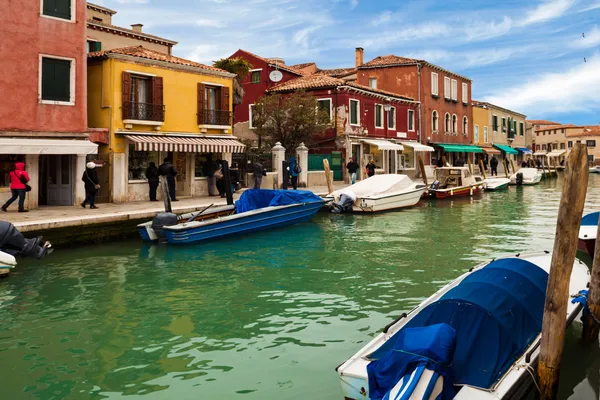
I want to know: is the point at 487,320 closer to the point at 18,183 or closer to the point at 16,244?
the point at 16,244

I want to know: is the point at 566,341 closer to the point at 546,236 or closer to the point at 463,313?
the point at 463,313

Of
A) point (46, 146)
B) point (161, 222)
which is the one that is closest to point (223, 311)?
point (161, 222)

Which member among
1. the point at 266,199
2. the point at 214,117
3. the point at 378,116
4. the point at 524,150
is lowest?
the point at 266,199

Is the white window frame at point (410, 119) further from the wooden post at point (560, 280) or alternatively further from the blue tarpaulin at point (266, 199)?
the wooden post at point (560, 280)

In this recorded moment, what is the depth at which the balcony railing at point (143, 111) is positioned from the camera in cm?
1895

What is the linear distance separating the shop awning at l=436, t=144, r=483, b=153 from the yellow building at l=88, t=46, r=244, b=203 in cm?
2323

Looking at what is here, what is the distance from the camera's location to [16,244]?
417 inches

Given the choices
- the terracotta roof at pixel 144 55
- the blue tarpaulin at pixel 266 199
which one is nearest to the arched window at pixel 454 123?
the terracotta roof at pixel 144 55

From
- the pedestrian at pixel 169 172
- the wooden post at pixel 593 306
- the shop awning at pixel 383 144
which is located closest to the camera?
the wooden post at pixel 593 306

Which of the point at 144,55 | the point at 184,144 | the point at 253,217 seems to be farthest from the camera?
the point at 184,144

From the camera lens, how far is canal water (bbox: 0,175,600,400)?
5.56 meters

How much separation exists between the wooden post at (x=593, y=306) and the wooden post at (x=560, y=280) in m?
1.67

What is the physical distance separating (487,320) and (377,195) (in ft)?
52.4

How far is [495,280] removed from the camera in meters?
5.68
